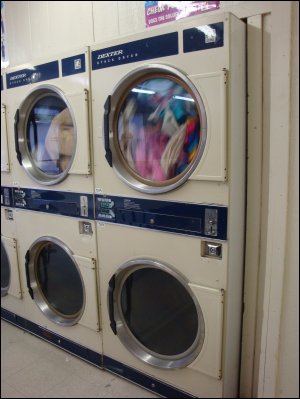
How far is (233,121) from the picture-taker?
159cm

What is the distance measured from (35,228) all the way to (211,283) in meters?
1.51

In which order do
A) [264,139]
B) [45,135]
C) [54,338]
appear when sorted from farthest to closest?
1. [54,338]
2. [45,135]
3. [264,139]

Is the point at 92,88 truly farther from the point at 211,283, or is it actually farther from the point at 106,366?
the point at 106,366

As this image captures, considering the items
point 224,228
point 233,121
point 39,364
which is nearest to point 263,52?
point 233,121

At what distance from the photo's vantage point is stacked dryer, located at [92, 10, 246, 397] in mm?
1595

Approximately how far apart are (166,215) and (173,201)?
92 mm

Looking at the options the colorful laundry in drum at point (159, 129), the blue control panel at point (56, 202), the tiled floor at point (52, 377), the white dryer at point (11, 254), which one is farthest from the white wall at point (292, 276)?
the white dryer at point (11, 254)

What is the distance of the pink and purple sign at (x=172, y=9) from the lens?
5.59 ft

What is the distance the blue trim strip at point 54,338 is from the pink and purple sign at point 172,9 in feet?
7.11

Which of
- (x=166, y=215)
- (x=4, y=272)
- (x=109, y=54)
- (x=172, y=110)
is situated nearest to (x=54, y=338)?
(x=4, y=272)

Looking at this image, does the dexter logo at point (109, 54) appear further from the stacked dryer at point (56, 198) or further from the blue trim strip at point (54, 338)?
the blue trim strip at point (54, 338)

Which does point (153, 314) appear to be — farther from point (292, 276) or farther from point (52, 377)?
point (292, 276)

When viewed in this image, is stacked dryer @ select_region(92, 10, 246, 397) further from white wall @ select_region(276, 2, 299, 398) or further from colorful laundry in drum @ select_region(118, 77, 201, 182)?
white wall @ select_region(276, 2, 299, 398)

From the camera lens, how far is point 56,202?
2385mm
